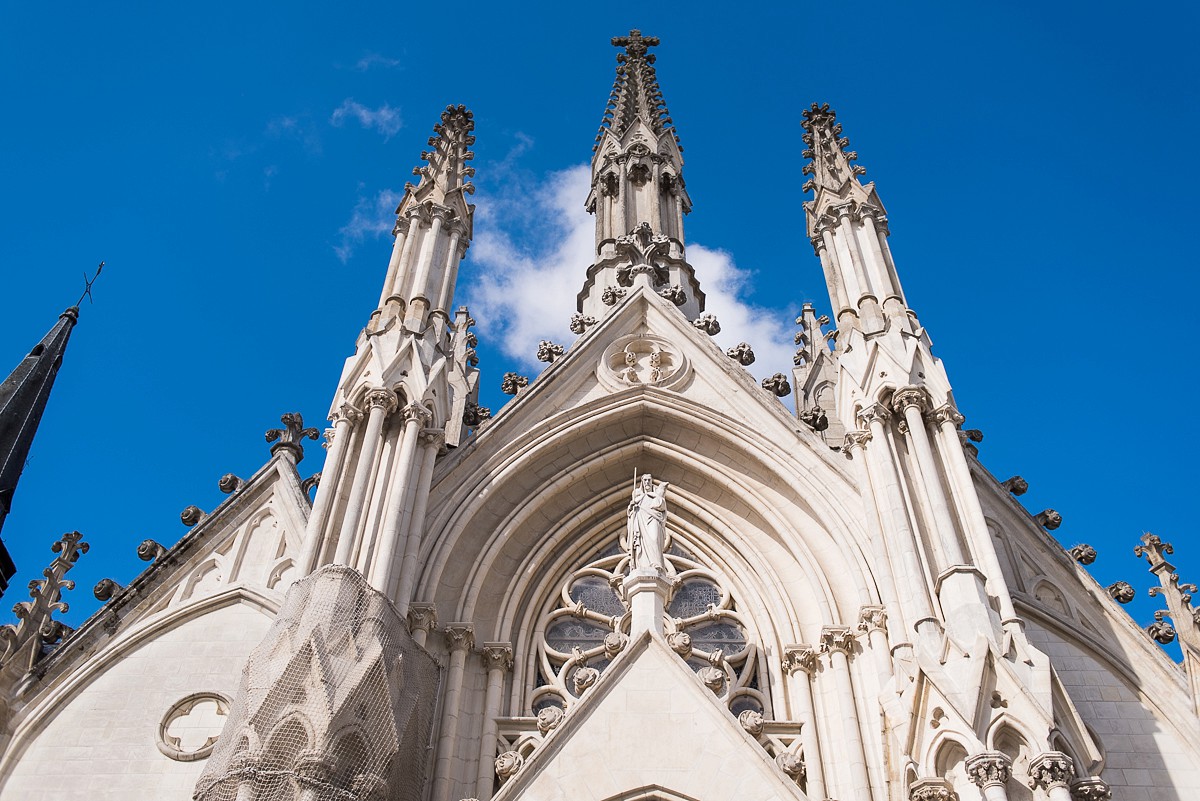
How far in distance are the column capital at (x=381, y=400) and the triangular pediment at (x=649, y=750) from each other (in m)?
3.98

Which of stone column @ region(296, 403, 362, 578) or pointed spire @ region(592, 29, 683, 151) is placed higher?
pointed spire @ region(592, 29, 683, 151)

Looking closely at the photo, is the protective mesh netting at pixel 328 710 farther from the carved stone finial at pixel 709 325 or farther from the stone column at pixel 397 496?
the carved stone finial at pixel 709 325

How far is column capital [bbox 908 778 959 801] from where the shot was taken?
9.58 m

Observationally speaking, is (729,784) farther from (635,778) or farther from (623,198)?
(623,198)

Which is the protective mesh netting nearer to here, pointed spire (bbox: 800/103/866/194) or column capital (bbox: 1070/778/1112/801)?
column capital (bbox: 1070/778/1112/801)

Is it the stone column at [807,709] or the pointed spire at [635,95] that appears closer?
the stone column at [807,709]

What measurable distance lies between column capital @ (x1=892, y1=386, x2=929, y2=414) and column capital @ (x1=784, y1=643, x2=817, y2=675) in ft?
9.16

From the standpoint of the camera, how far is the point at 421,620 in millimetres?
12062

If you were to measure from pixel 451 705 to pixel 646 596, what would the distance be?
7.16ft

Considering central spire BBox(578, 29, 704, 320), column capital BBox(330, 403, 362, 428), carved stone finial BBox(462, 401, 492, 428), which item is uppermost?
central spire BBox(578, 29, 704, 320)

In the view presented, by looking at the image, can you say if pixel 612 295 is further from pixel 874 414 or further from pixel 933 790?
pixel 933 790

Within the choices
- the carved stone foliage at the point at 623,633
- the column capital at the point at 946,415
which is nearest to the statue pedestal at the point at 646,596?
the carved stone foliage at the point at 623,633

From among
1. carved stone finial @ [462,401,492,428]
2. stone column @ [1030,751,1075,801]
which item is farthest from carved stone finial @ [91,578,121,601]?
stone column @ [1030,751,1075,801]

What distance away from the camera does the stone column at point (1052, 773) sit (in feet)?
29.8
